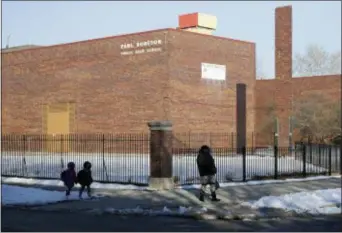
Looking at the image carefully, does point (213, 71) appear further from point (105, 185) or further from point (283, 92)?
point (105, 185)

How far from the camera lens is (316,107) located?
55438mm

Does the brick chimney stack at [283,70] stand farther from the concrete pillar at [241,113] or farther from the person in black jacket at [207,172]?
the person in black jacket at [207,172]

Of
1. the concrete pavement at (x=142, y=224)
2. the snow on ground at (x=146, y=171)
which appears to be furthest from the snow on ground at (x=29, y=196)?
the snow on ground at (x=146, y=171)

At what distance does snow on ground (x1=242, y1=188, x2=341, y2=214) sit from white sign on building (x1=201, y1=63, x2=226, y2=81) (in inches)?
1078

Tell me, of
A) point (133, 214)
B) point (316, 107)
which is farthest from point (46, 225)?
point (316, 107)

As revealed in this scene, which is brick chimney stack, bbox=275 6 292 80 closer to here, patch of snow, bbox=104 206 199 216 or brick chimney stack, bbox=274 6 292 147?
brick chimney stack, bbox=274 6 292 147

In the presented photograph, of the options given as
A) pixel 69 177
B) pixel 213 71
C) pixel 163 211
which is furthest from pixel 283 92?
pixel 163 211

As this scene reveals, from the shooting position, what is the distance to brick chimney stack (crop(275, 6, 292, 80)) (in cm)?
4603

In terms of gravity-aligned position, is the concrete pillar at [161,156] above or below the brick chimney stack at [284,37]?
below

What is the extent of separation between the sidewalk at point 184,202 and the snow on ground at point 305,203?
0.57 m

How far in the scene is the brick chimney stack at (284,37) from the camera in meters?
46.0

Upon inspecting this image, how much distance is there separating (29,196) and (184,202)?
15.8 ft

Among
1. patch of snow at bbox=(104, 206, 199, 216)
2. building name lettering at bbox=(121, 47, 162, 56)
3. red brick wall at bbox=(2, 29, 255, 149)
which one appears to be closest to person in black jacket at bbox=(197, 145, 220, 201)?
patch of snow at bbox=(104, 206, 199, 216)

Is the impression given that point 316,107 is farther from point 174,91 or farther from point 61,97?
point 61,97
